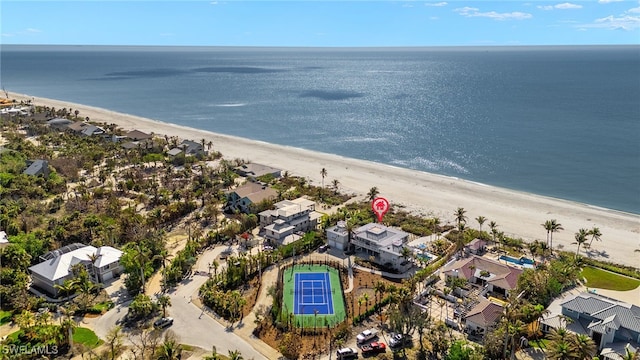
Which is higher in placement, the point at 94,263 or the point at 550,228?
the point at 550,228

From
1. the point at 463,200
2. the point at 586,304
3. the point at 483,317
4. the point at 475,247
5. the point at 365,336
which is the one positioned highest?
the point at 586,304

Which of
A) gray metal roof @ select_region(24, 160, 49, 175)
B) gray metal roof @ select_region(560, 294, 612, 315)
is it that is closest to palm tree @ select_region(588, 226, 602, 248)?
gray metal roof @ select_region(560, 294, 612, 315)

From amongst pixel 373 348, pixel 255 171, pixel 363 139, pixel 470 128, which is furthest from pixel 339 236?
pixel 470 128

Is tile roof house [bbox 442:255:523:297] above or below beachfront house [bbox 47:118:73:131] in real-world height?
below

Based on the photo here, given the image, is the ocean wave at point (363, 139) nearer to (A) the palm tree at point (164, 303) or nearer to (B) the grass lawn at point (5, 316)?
(A) the palm tree at point (164, 303)

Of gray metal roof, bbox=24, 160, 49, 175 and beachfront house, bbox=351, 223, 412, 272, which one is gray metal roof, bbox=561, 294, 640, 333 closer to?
beachfront house, bbox=351, 223, 412, 272

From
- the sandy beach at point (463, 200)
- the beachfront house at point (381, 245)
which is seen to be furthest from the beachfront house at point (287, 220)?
the sandy beach at point (463, 200)

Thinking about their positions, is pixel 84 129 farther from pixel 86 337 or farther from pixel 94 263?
pixel 86 337
